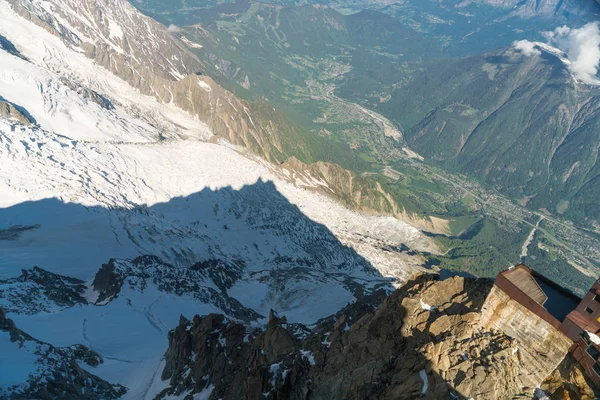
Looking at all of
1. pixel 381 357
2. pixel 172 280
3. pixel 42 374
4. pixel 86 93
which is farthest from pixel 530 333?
pixel 86 93

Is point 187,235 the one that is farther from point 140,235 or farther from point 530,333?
point 530,333

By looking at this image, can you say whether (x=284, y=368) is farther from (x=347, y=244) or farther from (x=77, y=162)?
(x=347, y=244)

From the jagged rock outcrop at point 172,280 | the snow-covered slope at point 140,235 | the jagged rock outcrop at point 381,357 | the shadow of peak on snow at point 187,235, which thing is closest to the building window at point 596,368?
the jagged rock outcrop at point 381,357

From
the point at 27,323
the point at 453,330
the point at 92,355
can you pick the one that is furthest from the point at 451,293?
the point at 27,323

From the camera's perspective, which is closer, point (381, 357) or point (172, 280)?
point (381, 357)

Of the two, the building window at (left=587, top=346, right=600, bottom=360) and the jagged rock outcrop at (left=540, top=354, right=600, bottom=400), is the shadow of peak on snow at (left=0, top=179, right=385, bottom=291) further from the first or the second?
the building window at (left=587, top=346, right=600, bottom=360)

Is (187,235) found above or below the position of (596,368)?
below

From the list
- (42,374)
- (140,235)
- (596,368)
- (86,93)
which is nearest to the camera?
(596,368)
